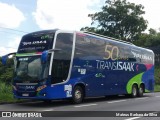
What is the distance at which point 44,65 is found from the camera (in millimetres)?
16859

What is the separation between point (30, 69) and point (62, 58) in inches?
63.3

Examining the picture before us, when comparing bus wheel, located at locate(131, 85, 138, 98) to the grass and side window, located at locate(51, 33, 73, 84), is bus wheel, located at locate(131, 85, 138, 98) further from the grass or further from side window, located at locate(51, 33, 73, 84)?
the grass

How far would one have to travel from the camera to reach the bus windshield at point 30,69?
16.9m

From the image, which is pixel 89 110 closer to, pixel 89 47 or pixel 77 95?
pixel 77 95

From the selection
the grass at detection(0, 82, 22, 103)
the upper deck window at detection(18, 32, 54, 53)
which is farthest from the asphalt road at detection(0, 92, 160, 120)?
the upper deck window at detection(18, 32, 54, 53)

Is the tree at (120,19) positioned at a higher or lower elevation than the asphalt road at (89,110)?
higher

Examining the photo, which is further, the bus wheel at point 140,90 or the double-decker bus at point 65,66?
the bus wheel at point 140,90

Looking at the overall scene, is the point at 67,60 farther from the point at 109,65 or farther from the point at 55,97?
the point at 109,65

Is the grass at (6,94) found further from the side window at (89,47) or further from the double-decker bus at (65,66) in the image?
the side window at (89,47)

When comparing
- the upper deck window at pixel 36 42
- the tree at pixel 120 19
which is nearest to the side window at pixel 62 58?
the upper deck window at pixel 36 42

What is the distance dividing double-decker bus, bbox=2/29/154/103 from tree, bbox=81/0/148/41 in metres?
51.7

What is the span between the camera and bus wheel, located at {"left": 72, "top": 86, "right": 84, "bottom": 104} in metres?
18.4

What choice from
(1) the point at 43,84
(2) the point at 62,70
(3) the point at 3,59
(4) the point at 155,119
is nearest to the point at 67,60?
(2) the point at 62,70

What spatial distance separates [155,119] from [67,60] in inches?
265
